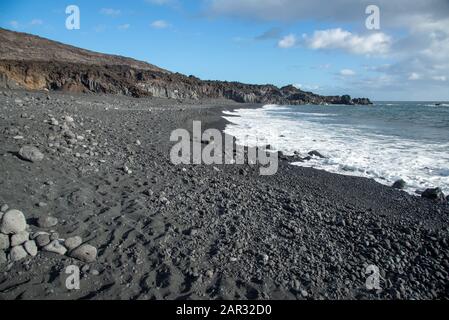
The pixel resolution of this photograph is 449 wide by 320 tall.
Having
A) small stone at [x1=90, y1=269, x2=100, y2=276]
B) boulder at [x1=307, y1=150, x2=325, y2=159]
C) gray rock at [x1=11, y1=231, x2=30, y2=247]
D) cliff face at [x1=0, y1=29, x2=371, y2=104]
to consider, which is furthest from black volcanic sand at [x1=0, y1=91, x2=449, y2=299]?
cliff face at [x1=0, y1=29, x2=371, y2=104]

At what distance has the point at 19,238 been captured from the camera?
3434 mm

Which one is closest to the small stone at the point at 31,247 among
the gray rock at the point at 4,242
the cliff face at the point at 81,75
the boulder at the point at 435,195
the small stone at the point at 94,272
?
the gray rock at the point at 4,242

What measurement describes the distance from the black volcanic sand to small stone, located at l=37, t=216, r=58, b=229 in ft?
0.24

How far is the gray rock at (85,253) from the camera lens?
3385mm

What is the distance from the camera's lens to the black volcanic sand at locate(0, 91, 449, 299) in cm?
320

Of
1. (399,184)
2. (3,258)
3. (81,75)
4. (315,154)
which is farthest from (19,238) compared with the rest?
(81,75)

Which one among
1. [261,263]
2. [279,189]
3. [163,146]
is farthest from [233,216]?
[163,146]

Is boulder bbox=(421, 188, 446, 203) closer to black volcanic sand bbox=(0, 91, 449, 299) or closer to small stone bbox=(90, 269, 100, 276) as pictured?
black volcanic sand bbox=(0, 91, 449, 299)

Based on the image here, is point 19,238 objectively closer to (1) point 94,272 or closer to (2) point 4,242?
(2) point 4,242

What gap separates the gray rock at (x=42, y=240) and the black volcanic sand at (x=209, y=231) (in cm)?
14
